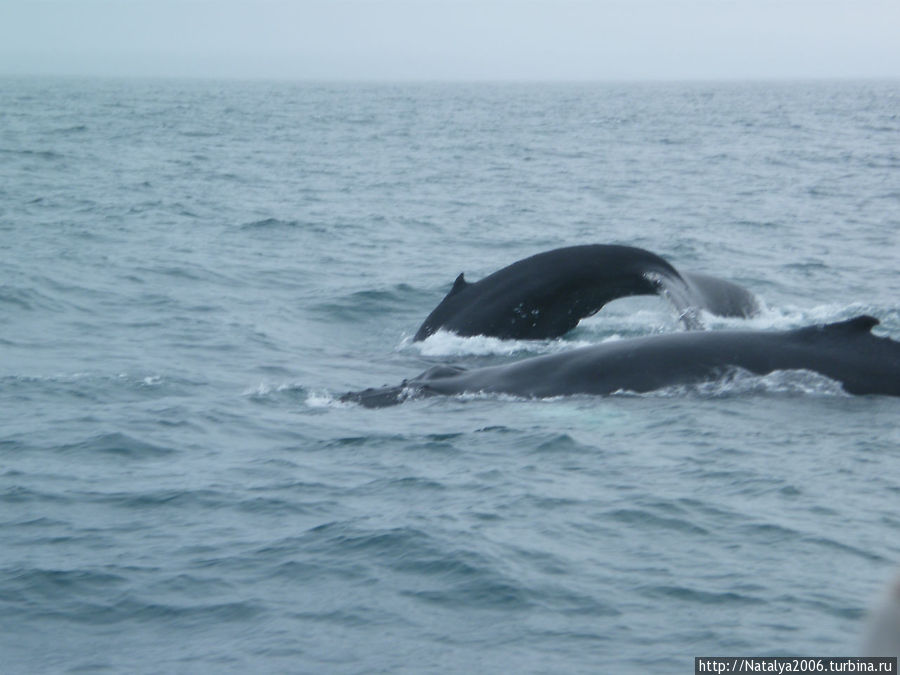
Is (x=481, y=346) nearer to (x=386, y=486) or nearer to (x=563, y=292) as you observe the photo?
(x=563, y=292)

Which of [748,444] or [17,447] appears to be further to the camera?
[17,447]

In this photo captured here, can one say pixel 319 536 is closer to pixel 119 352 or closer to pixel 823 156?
pixel 119 352

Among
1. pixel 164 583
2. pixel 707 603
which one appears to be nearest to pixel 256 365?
pixel 164 583

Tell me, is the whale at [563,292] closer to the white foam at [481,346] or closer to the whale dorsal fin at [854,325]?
the white foam at [481,346]

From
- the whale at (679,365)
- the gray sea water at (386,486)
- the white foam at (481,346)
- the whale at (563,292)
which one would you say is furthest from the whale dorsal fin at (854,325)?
the white foam at (481,346)

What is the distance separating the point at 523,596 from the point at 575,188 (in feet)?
95.4

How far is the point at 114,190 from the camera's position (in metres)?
33.4

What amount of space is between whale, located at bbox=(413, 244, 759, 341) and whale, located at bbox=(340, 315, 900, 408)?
98 cm

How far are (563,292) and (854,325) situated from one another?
9.91 ft

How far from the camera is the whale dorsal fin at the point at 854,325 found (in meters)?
9.77

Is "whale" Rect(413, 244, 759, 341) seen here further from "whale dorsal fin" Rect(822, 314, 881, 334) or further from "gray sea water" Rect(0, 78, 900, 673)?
"whale dorsal fin" Rect(822, 314, 881, 334)

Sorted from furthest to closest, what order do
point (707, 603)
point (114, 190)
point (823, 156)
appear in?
point (823, 156) → point (114, 190) → point (707, 603)

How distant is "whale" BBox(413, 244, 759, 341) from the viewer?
38.9ft

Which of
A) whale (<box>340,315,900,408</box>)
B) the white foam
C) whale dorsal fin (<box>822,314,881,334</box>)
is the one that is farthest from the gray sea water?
whale dorsal fin (<box>822,314,881,334</box>)
